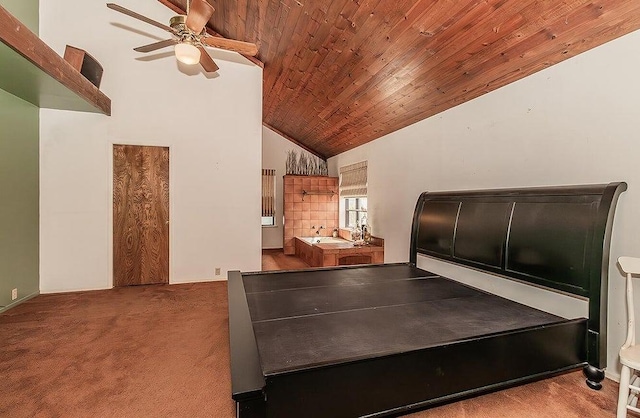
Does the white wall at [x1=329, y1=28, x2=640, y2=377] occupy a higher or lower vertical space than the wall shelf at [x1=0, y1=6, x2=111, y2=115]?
lower

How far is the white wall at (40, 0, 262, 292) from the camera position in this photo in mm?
4234

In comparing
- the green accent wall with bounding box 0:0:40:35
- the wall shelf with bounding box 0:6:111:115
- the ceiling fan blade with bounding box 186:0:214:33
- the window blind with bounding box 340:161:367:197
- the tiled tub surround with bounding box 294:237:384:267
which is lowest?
the tiled tub surround with bounding box 294:237:384:267

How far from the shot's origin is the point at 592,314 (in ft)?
6.54

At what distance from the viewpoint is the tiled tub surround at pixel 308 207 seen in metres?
7.40

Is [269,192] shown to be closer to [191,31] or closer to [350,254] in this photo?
[350,254]

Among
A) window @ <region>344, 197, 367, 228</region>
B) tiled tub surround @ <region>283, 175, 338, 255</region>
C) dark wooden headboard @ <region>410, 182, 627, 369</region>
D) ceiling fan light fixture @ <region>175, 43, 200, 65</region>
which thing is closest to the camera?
dark wooden headboard @ <region>410, 182, 627, 369</region>

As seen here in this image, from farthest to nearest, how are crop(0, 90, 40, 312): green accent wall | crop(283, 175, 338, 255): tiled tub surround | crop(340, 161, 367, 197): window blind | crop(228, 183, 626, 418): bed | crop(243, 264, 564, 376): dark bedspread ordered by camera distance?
crop(283, 175, 338, 255): tiled tub surround < crop(340, 161, 367, 197): window blind < crop(0, 90, 40, 312): green accent wall < crop(243, 264, 564, 376): dark bedspread < crop(228, 183, 626, 418): bed

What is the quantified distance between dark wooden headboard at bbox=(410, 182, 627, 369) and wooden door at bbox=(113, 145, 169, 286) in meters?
4.09

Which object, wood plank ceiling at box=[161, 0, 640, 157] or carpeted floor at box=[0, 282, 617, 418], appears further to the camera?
wood plank ceiling at box=[161, 0, 640, 157]

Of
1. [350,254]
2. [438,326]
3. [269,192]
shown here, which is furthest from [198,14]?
[269,192]

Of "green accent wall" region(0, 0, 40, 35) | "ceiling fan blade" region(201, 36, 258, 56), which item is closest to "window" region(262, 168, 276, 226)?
"green accent wall" region(0, 0, 40, 35)

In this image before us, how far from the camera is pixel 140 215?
15.0 feet

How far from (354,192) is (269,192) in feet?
8.36

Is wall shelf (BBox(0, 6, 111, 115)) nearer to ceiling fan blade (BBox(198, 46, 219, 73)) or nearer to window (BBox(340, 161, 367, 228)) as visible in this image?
ceiling fan blade (BBox(198, 46, 219, 73))
